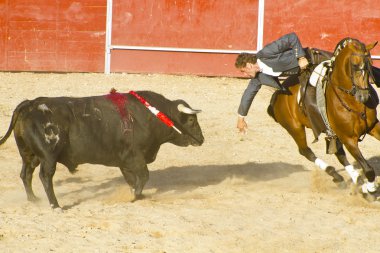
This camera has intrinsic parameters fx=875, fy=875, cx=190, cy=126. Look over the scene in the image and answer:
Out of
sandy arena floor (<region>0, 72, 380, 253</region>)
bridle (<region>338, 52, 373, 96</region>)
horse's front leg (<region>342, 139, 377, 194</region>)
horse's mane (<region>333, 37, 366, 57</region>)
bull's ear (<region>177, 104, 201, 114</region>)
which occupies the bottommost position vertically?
sandy arena floor (<region>0, 72, 380, 253</region>)

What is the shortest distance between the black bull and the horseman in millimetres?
758

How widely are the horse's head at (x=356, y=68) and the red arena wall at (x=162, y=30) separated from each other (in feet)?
24.8

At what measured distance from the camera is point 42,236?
7297 mm

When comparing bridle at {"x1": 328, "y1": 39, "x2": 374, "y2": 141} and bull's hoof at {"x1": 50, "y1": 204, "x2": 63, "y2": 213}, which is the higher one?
bridle at {"x1": 328, "y1": 39, "x2": 374, "y2": 141}

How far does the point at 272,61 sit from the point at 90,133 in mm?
2175

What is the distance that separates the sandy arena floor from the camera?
7.30 m

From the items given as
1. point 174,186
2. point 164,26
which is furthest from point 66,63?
point 174,186

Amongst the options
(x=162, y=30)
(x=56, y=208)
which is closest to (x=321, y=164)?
(x=56, y=208)

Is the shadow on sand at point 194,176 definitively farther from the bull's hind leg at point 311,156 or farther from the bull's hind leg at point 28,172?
the bull's hind leg at point 311,156

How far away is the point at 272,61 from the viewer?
955cm

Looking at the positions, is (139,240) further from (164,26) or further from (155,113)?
(164,26)

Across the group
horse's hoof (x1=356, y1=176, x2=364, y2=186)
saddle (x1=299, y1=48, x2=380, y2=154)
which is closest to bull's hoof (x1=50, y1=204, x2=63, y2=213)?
saddle (x1=299, y1=48, x2=380, y2=154)

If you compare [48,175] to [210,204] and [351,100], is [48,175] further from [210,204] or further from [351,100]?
[351,100]

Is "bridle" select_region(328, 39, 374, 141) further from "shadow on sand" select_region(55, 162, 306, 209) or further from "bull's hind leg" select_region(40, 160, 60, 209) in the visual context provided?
"bull's hind leg" select_region(40, 160, 60, 209)
